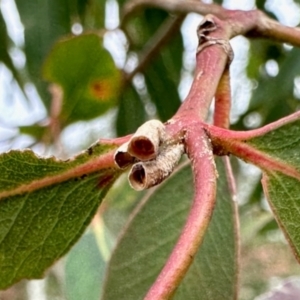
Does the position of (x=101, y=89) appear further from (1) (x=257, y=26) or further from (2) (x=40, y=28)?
(1) (x=257, y=26)

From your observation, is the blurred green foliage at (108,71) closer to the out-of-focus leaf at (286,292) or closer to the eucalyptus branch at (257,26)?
the eucalyptus branch at (257,26)

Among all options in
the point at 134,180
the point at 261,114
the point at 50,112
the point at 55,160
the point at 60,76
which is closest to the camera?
the point at 134,180

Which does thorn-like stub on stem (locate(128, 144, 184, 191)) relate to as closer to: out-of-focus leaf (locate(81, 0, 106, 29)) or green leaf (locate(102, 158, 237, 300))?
green leaf (locate(102, 158, 237, 300))

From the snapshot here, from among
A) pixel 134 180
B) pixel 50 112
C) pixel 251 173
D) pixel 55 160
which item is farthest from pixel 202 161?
pixel 251 173

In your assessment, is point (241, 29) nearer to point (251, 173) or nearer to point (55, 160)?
point (55, 160)

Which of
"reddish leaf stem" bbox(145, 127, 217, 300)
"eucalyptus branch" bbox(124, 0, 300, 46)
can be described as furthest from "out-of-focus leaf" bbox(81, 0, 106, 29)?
"reddish leaf stem" bbox(145, 127, 217, 300)

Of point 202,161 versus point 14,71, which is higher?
point 202,161
